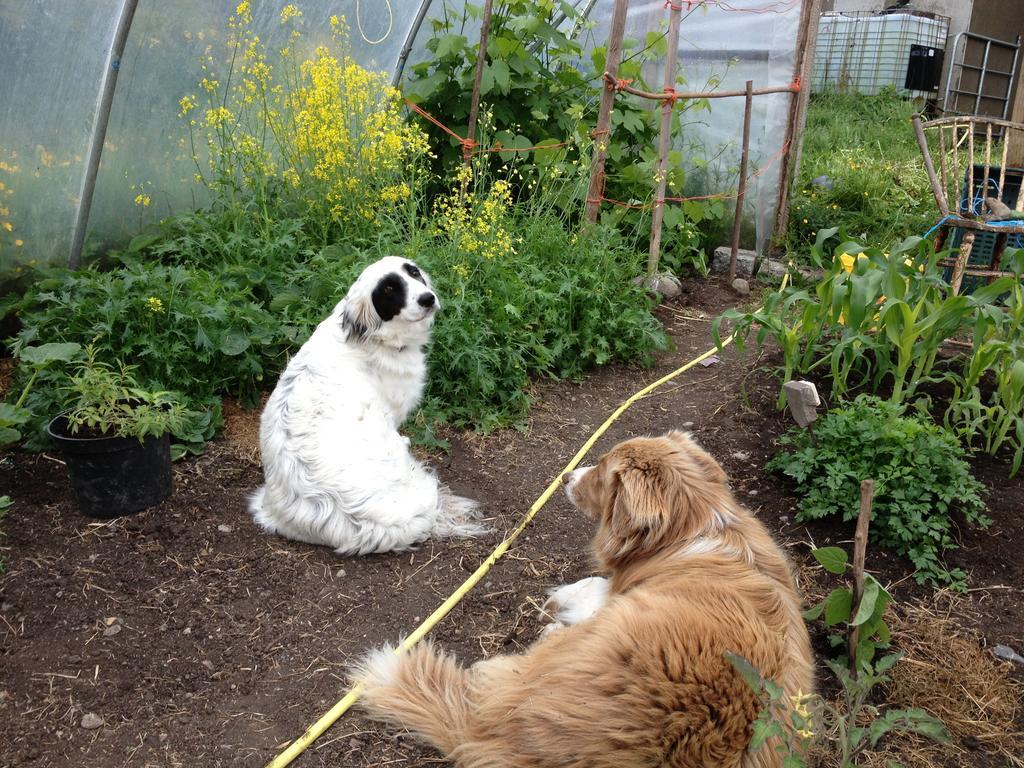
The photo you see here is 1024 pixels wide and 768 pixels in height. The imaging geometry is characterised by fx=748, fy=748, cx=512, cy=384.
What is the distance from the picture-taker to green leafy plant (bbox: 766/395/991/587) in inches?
120

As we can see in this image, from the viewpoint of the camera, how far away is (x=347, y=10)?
5.95 meters

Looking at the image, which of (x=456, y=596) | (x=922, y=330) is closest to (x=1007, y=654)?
(x=922, y=330)

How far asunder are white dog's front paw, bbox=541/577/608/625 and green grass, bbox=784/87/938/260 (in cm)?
514

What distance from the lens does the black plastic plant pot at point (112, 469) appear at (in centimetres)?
328

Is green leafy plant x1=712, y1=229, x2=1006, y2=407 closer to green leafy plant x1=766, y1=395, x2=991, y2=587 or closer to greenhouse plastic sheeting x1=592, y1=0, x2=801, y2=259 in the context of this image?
green leafy plant x1=766, y1=395, x2=991, y2=587

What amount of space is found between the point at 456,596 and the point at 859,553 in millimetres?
1572

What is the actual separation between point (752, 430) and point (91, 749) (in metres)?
3.23

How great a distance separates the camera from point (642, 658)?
1.85 m

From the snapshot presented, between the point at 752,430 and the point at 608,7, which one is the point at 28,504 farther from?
the point at 608,7

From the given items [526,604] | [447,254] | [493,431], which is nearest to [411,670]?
[526,604]

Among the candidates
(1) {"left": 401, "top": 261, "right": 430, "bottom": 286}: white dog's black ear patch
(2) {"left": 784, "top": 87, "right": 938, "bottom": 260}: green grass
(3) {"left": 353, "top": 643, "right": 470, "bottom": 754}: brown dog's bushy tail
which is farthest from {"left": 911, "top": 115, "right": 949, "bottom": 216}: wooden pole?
(3) {"left": 353, "top": 643, "right": 470, "bottom": 754}: brown dog's bushy tail

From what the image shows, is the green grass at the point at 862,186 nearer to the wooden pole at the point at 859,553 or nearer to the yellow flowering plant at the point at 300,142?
the yellow flowering plant at the point at 300,142

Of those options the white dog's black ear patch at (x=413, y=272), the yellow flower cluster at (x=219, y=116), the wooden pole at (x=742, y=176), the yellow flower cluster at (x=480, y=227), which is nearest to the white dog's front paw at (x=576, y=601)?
the white dog's black ear patch at (x=413, y=272)

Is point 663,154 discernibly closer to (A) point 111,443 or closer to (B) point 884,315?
(B) point 884,315
